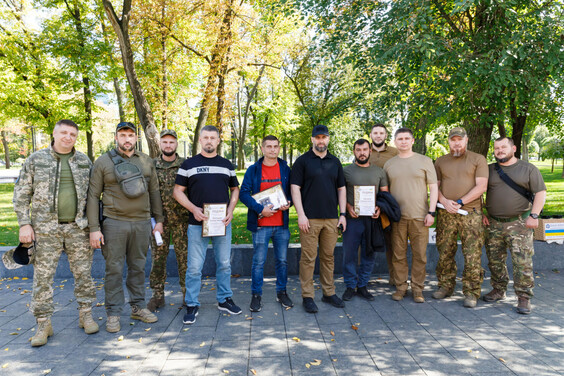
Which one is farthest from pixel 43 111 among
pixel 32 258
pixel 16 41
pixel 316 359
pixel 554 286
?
pixel 554 286

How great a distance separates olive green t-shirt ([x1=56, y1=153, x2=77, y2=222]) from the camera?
418cm

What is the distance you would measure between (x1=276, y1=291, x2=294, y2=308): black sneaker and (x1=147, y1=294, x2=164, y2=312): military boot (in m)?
1.62

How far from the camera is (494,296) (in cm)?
523

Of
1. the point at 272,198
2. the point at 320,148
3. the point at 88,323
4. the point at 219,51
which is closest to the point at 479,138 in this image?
the point at 320,148

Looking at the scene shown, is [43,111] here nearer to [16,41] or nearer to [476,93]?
[16,41]

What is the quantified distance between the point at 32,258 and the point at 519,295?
6.05 m

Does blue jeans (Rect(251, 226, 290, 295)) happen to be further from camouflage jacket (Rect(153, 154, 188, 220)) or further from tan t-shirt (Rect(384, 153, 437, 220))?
tan t-shirt (Rect(384, 153, 437, 220))

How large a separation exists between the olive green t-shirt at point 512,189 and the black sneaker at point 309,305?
2845 millimetres

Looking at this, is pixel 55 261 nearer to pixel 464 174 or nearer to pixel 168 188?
pixel 168 188

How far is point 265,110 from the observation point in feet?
107

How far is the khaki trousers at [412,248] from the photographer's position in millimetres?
5207

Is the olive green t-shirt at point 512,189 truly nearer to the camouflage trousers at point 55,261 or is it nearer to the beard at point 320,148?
the beard at point 320,148

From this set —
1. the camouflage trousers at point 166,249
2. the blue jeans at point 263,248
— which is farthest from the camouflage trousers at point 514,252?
the camouflage trousers at point 166,249

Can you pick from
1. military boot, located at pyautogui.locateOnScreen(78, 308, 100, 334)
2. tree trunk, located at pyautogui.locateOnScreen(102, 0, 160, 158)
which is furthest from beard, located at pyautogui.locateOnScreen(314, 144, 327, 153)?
tree trunk, located at pyautogui.locateOnScreen(102, 0, 160, 158)
